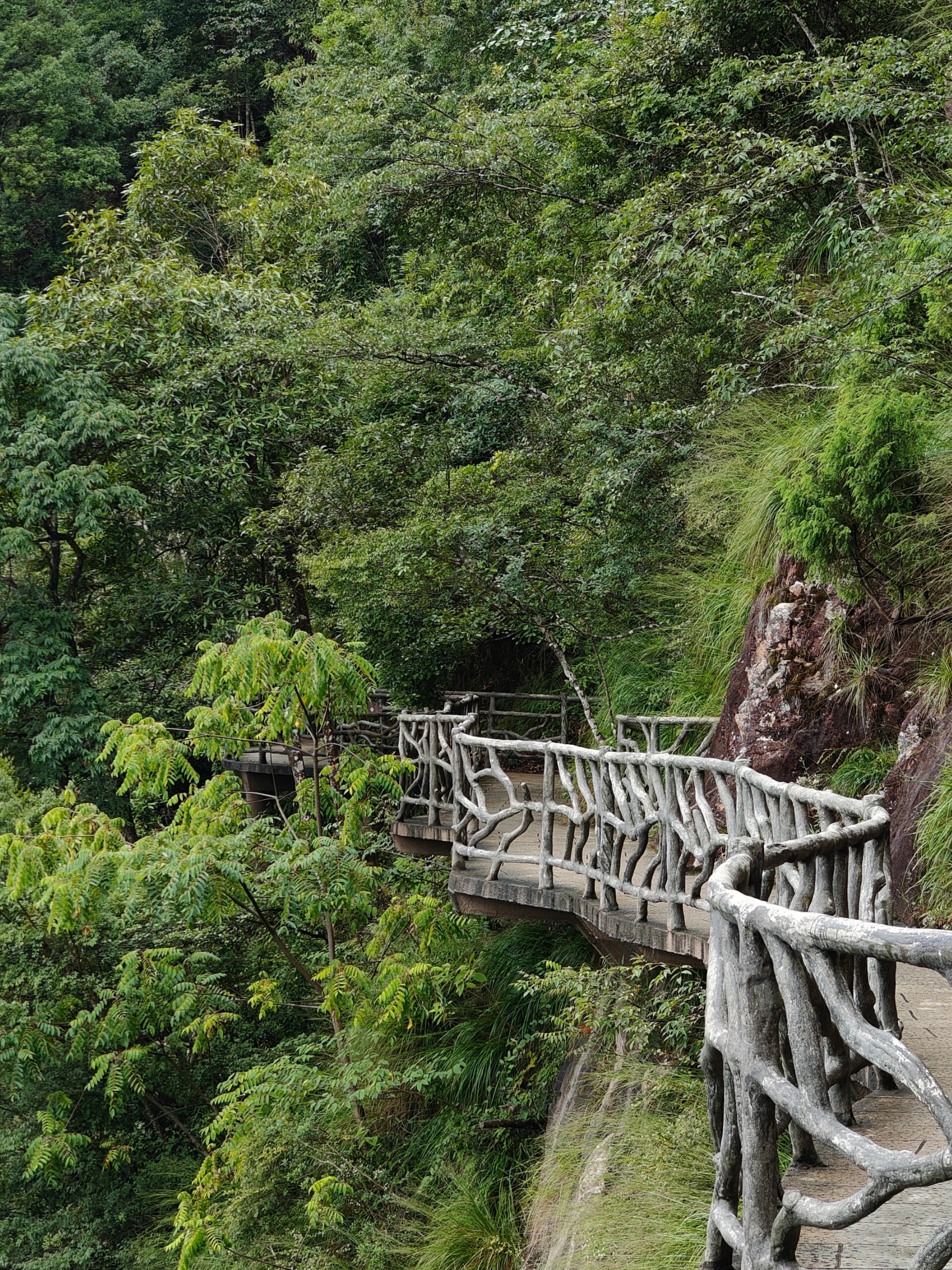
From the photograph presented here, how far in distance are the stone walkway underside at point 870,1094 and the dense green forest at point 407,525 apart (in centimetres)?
52

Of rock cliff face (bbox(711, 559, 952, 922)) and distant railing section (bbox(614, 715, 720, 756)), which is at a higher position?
rock cliff face (bbox(711, 559, 952, 922))

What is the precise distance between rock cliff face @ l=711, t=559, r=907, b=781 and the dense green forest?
0.22 meters

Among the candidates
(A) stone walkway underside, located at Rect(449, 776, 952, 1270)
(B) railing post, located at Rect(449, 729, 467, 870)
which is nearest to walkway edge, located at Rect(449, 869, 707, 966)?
(A) stone walkway underside, located at Rect(449, 776, 952, 1270)

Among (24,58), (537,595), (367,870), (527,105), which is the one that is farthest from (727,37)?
(24,58)

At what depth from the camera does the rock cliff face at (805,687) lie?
7.77 meters

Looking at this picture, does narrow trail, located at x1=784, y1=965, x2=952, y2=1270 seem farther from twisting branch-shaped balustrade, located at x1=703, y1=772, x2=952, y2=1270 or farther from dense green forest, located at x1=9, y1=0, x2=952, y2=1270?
dense green forest, located at x1=9, y1=0, x2=952, y2=1270

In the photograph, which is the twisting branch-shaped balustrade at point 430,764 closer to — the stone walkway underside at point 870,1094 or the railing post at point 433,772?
the railing post at point 433,772

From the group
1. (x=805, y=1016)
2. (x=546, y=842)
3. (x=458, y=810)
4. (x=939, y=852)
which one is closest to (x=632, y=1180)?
(x=546, y=842)

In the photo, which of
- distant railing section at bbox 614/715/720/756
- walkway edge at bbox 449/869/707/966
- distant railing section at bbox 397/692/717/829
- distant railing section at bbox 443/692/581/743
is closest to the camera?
walkway edge at bbox 449/869/707/966

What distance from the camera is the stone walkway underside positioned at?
287 cm

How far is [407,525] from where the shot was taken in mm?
12336

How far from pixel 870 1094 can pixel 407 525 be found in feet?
30.3

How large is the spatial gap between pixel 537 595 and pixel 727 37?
6047 millimetres

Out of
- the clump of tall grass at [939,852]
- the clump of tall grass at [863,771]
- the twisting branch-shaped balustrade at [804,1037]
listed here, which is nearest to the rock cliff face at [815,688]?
the clump of tall grass at [863,771]
